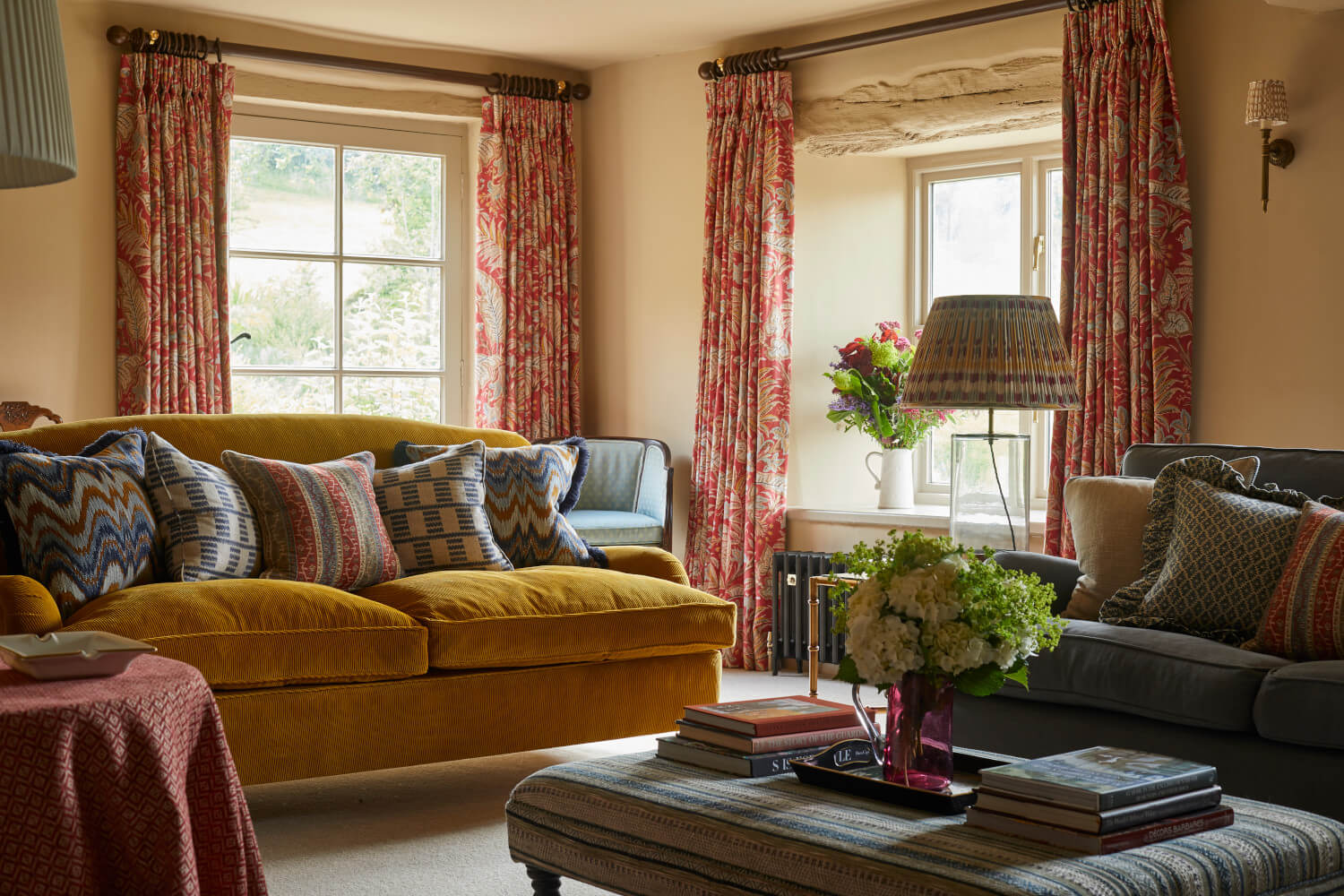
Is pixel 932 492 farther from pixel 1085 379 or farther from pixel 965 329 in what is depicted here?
pixel 965 329

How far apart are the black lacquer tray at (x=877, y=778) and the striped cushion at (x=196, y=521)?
→ 1.81 m

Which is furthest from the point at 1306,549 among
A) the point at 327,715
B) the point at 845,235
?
the point at 845,235

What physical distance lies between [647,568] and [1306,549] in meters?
1.83

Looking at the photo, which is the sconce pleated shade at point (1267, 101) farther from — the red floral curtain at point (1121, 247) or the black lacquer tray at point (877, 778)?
the black lacquer tray at point (877, 778)

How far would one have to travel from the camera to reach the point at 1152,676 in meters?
2.94

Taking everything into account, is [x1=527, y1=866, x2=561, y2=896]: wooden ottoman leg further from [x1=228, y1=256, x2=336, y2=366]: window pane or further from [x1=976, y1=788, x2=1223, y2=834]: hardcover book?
[x1=228, y1=256, x2=336, y2=366]: window pane

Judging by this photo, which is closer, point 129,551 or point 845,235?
point 129,551

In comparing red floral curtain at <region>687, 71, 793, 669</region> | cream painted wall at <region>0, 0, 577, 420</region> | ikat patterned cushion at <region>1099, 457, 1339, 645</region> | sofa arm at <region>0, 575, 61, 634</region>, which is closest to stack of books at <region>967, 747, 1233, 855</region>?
ikat patterned cushion at <region>1099, 457, 1339, 645</region>

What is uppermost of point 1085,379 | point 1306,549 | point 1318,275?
point 1318,275

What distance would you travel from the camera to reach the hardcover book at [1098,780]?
6.02 feet

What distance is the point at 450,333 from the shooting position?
259 inches

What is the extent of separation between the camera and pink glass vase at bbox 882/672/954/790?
6.85ft

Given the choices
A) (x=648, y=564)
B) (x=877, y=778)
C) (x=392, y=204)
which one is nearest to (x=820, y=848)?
(x=877, y=778)

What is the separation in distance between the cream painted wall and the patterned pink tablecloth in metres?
3.78
